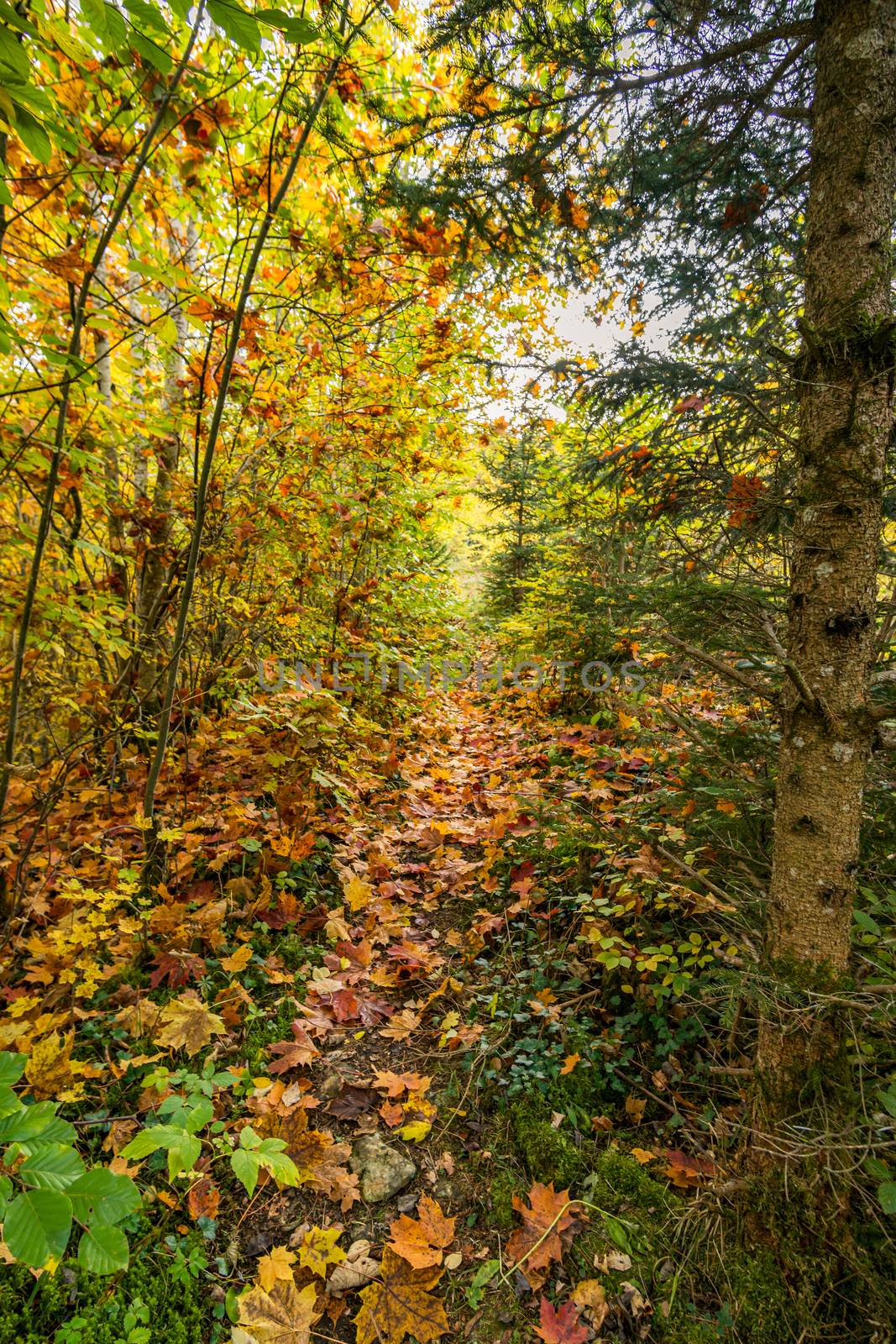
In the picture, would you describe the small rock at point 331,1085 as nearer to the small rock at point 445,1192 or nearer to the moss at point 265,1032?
the moss at point 265,1032

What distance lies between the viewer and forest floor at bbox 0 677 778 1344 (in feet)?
6.53

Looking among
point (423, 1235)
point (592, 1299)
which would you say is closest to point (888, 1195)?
point (592, 1299)

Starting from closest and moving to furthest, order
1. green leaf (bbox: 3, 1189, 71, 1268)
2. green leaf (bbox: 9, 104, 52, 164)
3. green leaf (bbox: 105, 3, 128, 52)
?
green leaf (bbox: 3, 1189, 71, 1268) < green leaf (bbox: 105, 3, 128, 52) < green leaf (bbox: 9, 104, 52, 164)

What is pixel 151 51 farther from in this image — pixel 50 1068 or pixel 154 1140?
pixel 50 1068

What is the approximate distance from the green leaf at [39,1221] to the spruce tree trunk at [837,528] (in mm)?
2239

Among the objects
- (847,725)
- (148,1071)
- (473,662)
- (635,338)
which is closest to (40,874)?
(148,1071)

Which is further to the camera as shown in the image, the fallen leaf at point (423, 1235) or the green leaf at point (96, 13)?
the fallen leaf at point (423, 1235)

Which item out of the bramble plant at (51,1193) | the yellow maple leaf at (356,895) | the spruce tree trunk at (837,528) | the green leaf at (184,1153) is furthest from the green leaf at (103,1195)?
the yellow maple leaf at (356,895)

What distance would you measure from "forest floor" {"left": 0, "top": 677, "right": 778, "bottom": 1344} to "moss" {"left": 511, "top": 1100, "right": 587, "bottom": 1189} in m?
0.01

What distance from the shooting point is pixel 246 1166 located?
1685mm

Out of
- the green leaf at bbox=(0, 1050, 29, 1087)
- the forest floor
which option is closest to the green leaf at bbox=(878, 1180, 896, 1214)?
the forest floor

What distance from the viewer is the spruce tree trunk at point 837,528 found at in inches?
80.9

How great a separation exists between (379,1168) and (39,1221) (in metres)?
1.99

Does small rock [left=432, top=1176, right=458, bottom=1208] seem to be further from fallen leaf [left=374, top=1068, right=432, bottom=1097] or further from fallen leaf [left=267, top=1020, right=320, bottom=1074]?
fallen leaf [left=267, top=1020, right=320, bottom=1074]
